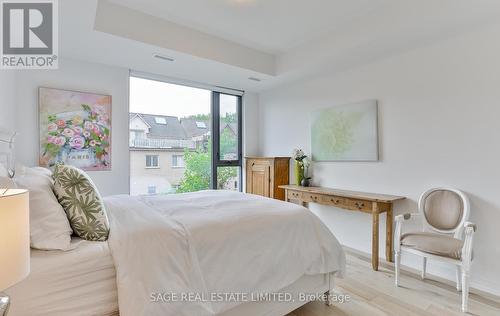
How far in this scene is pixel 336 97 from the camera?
347 cm

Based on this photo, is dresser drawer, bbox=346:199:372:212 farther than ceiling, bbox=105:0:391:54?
Yes

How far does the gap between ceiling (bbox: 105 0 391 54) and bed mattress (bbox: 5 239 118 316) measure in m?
2.26

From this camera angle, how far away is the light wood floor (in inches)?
76.6

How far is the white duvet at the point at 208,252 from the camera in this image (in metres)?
1.24

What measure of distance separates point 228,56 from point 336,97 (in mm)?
1554

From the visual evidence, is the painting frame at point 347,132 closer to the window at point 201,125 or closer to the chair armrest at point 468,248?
the chair armrest at point 468,248

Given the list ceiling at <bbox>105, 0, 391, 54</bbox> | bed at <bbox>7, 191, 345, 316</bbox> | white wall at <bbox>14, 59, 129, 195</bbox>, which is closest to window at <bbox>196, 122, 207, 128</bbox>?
white wall at <bbox>14, 59, 129, 195</bbox>

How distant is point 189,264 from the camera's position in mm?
1368

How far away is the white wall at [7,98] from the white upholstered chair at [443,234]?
342cm

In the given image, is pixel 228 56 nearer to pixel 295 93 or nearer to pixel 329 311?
pixel 295 93

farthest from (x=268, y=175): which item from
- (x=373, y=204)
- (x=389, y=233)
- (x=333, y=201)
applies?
(x=389, y=233)

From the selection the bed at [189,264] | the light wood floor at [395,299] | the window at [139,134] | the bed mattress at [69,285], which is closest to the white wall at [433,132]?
the light wood floor at [395,299]

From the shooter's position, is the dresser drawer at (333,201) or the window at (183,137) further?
the window at (183,137)

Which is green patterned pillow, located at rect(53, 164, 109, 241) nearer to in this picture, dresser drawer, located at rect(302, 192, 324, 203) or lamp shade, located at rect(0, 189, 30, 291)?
lamp shade, located at rect(0, 189, 30, 291)
